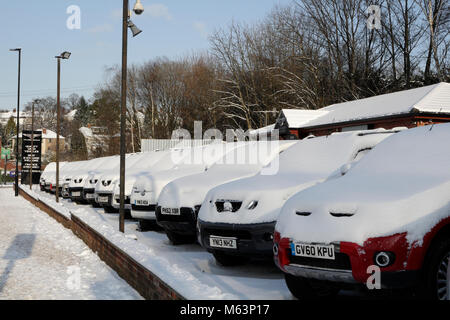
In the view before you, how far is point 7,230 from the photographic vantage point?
12539 millimetres

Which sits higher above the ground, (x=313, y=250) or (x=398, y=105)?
(x=398, y=105)

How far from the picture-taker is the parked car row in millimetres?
4020

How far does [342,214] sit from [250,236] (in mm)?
1922

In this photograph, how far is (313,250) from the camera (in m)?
4.34

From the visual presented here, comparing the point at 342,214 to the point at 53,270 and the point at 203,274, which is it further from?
the point at 53,270

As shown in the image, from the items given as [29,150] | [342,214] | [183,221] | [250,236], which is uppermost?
[29,150]

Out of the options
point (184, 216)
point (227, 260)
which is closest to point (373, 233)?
point (227, 260)

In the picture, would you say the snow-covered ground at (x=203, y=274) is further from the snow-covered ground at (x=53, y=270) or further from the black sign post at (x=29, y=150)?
the black sign post at (x=29, y=150)

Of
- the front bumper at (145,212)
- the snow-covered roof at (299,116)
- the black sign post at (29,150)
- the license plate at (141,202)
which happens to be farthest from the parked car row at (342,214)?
the black sign post at (29,150)

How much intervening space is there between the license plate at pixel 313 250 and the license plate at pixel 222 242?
69.2 inches

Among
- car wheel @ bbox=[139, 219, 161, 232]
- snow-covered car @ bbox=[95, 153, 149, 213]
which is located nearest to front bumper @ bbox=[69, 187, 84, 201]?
snow-covered car @ bbox=[95, 153, 149, 213]

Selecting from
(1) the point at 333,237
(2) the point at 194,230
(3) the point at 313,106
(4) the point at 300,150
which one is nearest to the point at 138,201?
(2) the point at 194,230

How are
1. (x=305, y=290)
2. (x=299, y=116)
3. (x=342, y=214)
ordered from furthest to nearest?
(x=299, y=116) → (x=305, y=290) → (x=342, y=214)

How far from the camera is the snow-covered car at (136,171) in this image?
42.0ft
